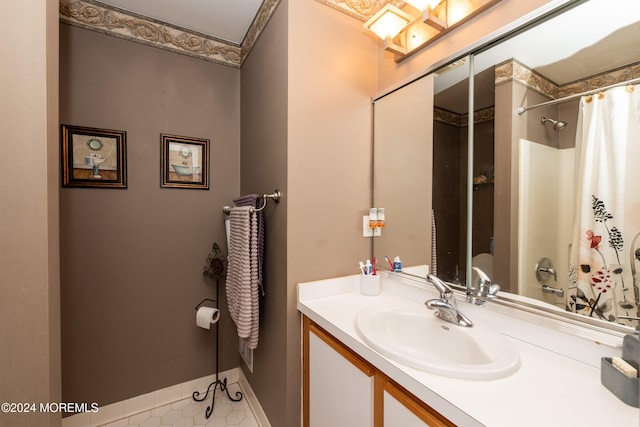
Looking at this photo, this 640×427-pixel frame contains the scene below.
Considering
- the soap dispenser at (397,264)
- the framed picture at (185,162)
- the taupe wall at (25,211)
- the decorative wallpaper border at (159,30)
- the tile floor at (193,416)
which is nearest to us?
the taupe wall at (25,211)

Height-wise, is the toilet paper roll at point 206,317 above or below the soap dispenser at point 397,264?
below

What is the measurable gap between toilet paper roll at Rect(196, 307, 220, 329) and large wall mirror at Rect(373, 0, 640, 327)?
128cm

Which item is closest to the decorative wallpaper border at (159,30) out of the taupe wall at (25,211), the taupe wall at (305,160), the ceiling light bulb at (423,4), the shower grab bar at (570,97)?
the taupe wall at (305,160)

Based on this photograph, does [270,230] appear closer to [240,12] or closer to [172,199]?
[172,199]

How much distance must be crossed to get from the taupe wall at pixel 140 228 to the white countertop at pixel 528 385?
1.25m

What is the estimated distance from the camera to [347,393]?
935 millimetres

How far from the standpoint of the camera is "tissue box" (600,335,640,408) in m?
0.57

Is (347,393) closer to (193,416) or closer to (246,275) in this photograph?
(246,275)

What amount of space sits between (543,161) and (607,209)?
8.8 inches

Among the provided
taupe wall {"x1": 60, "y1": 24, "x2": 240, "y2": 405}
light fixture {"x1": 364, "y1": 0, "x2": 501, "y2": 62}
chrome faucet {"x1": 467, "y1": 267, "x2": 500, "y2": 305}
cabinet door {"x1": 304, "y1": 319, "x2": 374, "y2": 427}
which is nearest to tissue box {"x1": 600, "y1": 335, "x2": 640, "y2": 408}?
chrome faucet {"x1": 467, "y1": 267, "x2": 500, "y2": 305}

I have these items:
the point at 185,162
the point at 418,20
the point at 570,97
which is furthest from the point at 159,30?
the point at 570,97

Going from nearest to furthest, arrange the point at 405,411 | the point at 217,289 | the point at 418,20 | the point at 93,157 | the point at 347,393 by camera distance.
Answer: the point at 405,411 → the point at 347,393 → the point at 418,20 → the point at 93,157 → the point at 217,289

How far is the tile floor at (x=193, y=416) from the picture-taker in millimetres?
1575

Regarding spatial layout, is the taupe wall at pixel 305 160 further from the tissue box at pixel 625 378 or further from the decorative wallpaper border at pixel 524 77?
the tissue box at pixel 625 378
